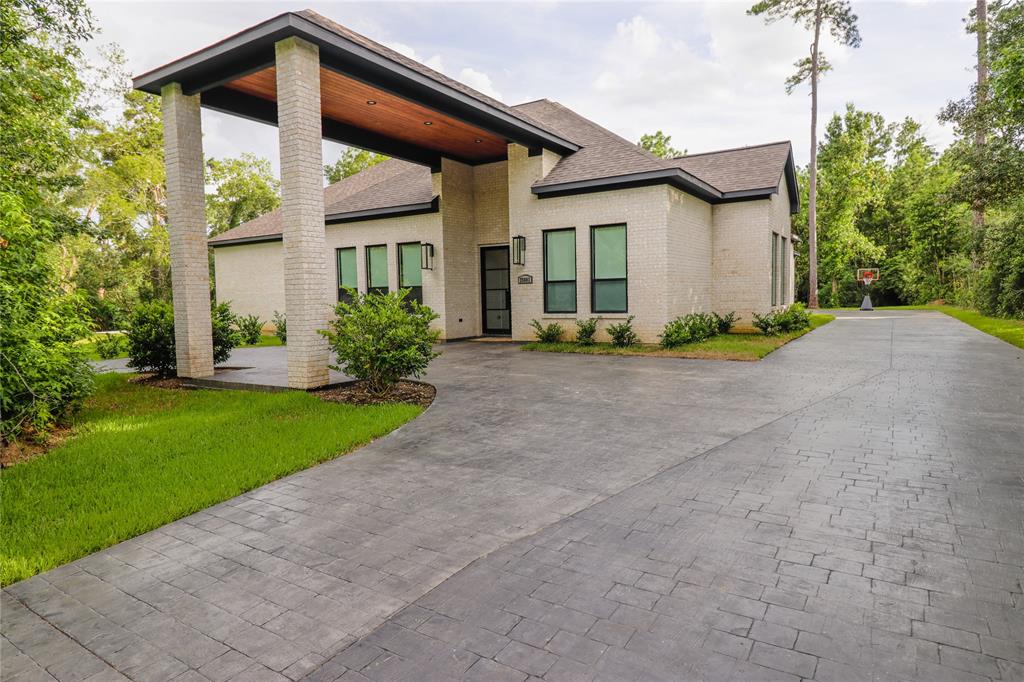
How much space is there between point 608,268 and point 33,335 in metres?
11.2

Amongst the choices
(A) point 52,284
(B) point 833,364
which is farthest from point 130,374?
(B) point 833,364

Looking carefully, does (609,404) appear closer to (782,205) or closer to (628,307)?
(628,307)

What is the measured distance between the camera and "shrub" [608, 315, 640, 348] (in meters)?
13.3

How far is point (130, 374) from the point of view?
10672 mm

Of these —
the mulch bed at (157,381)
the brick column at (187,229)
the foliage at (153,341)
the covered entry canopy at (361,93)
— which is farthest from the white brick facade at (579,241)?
the mulch bed at (157,381)

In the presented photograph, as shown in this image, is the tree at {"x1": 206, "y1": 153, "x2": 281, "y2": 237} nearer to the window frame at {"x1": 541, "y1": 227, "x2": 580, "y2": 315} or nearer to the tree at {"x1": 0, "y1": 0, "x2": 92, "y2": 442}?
the window frame at {"x1": 541, "y1": 227, "x2": 580, "y2": 315}

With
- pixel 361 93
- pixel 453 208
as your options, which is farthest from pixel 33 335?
pixel 453 208

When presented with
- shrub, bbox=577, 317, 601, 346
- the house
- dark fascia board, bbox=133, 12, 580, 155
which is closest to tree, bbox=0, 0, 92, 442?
dark fascia board, bbox=133, 12, 580, 155

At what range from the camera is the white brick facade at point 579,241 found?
13.4 m

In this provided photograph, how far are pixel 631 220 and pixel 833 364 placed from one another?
555cm

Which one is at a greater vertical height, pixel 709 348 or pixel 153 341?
pixel 153 341

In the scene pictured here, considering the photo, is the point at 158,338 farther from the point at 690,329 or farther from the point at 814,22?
the point at 814,22

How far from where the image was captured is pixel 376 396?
25.6ft

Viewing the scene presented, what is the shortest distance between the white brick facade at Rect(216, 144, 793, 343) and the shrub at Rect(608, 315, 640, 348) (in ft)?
0.76
